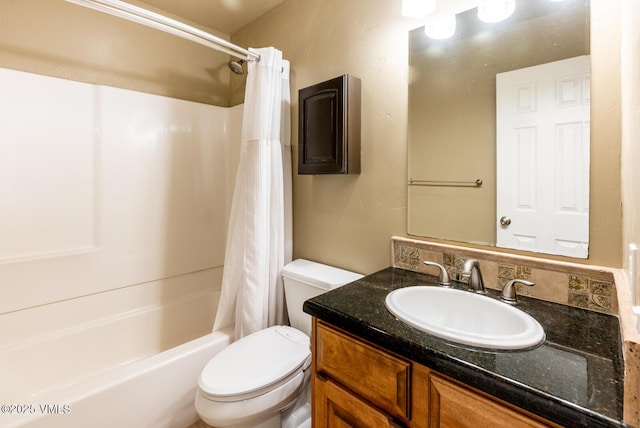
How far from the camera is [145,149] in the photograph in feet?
6.69

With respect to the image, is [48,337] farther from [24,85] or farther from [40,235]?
[24,85]

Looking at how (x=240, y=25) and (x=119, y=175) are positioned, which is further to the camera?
(x=240, y=25)

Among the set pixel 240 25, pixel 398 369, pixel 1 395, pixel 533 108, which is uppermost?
pixel 240 25

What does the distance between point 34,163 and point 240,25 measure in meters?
1.60

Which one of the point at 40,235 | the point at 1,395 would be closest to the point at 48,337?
the point at 1,395

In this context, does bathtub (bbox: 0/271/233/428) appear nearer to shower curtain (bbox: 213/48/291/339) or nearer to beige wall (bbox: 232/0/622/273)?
shower curtain (bbox: 213/48/291/339)

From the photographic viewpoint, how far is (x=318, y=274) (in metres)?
1.63

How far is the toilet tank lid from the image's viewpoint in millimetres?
1520

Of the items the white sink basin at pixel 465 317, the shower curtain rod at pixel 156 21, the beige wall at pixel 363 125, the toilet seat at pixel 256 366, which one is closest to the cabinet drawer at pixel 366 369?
the white sink basin at pixel 465 317

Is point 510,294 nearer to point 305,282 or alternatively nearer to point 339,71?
point 305,282

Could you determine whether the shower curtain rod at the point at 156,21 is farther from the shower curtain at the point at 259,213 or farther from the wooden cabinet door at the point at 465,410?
the wooden cabinet door at the point at 465,410

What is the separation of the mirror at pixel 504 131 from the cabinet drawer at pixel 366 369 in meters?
0.65

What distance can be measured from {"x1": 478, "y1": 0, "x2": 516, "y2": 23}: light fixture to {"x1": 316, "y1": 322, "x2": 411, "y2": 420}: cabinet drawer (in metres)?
1.26

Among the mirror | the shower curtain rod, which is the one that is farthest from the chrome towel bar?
the shower curtain rod
